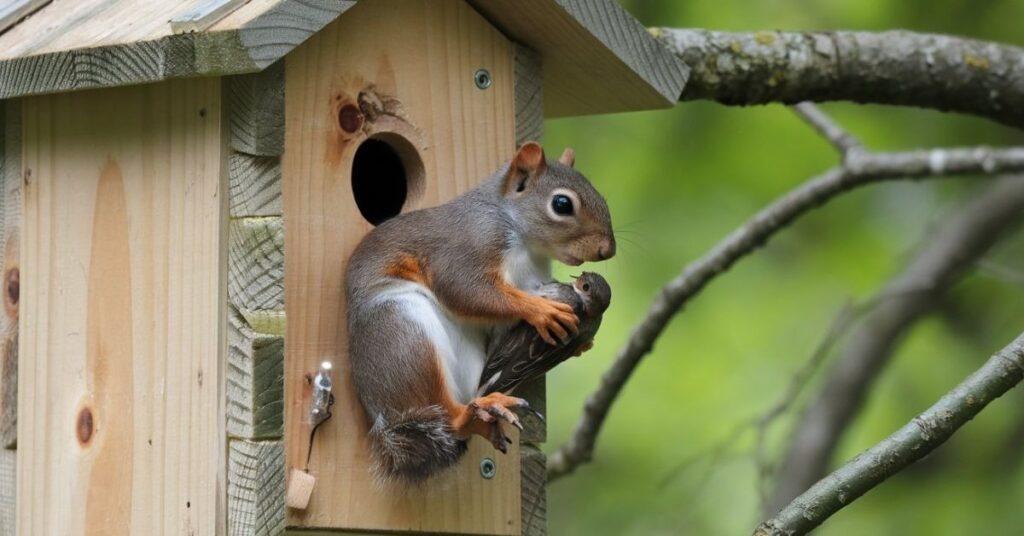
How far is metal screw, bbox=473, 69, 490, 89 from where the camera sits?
435cm

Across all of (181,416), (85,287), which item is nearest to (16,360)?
(85,287)

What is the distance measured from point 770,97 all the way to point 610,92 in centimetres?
68

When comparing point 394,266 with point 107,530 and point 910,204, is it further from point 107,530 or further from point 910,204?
point 910,204

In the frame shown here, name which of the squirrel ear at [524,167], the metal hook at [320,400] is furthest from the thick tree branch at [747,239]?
the metal hook at [320,400]

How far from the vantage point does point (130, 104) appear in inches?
158

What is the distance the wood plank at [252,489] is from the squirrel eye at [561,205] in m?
0.93

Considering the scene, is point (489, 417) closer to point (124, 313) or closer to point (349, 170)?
point (349, 170)

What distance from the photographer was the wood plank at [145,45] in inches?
141

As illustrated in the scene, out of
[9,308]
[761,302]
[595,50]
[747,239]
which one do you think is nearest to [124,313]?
[9,308]

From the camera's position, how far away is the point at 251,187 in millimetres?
3744

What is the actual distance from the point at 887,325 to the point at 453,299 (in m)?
2.98

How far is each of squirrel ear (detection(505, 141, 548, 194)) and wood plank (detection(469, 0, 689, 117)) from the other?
373mm

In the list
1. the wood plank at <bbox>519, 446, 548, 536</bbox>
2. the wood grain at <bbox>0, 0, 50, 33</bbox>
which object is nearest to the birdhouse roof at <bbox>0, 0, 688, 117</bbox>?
the wood grain at <bbox>0, 0, 50, 33</bbox>

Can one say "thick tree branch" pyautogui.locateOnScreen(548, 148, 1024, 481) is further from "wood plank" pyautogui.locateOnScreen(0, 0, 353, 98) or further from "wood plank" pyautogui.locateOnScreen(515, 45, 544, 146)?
"wood plank" pyautogui.locateOnScreen(0, 0, 353, 98)
